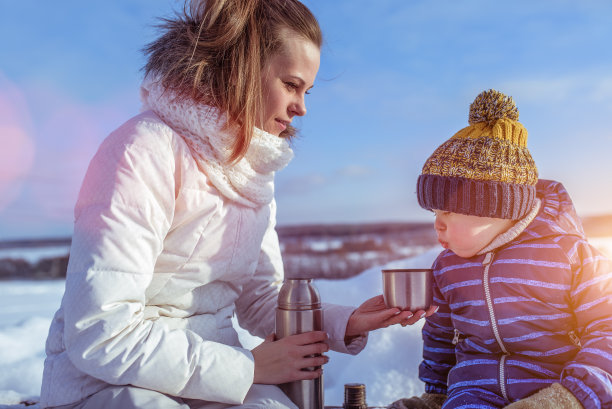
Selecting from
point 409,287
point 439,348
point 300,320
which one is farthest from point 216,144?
point 439,348

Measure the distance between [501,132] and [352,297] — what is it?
210cm

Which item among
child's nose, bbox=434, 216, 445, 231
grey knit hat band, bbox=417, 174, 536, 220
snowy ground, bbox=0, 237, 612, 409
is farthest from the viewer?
snowy ground, bbox=0, 237, 612, 409

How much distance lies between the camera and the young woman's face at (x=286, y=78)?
173 cm

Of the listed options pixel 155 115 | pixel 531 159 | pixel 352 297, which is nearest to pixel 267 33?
pixel 155 115

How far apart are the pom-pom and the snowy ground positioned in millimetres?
711

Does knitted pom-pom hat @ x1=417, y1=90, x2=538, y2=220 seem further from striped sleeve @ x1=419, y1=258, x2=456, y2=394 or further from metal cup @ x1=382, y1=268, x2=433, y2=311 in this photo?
striped sleeve @ x1=419, y1=258, x2=456, y2=394

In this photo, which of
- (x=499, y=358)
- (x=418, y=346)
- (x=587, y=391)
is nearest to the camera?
(x=587, y=391)

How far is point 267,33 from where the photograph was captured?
173 cm

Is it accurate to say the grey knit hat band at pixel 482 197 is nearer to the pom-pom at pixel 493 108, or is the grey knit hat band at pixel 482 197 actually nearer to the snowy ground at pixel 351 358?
the pom-pom at pixel 493 108

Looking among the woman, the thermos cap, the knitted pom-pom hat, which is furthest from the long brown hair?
the knitted pom-pom hat

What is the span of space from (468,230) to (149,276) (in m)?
0.99

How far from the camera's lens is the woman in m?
1.32

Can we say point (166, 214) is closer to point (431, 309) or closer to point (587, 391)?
point (431, 309)

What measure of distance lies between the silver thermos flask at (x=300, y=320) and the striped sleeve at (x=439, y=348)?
0.48 metres
